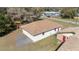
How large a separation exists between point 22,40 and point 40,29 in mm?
223

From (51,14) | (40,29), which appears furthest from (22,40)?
(51,14)

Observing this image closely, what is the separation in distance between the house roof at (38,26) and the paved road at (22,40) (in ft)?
0.25

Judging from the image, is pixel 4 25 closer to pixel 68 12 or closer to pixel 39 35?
pixel 39 35

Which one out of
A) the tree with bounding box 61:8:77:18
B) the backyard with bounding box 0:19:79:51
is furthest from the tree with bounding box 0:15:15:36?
the tree with bounding box 61:8:77:18

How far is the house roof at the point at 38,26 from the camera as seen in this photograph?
3.16 meters

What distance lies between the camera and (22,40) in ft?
10.4

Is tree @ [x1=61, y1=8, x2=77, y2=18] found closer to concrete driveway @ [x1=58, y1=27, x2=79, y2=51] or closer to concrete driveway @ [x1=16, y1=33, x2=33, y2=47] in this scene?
concrete driveway @ [x1=58, y1=27, x2=79, y2=51]

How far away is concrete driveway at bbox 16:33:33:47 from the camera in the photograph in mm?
3158

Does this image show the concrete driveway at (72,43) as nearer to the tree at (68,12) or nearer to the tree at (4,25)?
the tree at (68,12)

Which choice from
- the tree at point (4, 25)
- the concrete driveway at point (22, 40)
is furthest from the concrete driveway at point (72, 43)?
the tree at point (4, 25)

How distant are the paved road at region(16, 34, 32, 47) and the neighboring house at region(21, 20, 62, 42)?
0.04 metres
